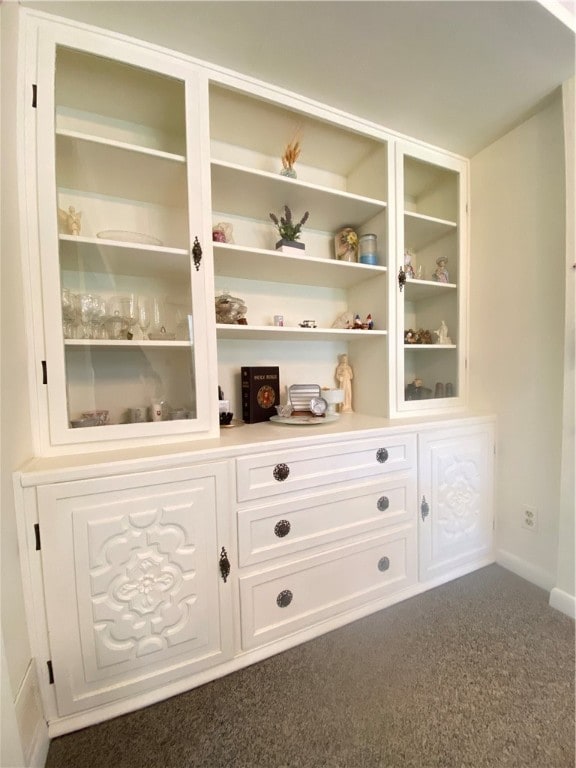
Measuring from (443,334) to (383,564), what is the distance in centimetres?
130

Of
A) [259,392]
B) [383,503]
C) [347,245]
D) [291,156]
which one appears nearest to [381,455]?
[383,503]

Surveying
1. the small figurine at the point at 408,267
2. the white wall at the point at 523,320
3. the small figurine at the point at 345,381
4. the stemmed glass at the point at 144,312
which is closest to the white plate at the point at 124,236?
the stemmed glass at the point at 144,312

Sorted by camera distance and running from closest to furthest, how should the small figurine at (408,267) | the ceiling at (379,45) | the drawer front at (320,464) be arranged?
1. the ceiling at (379,45)
2. the drawer front at (320,464)
3. the small figurine at (408,267)

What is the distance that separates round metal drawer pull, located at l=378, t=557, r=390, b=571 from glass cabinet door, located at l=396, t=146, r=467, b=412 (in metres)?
0.76

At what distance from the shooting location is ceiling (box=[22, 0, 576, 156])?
0.98m

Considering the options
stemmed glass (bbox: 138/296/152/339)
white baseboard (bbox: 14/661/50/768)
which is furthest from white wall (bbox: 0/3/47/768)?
stemmed glass (bbox: 138/296/152/339)

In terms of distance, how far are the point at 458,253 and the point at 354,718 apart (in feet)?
7.03

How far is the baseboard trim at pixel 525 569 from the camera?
58.5 inches

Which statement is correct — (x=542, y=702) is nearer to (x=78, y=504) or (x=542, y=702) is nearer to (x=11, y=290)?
(x=78, y=504)

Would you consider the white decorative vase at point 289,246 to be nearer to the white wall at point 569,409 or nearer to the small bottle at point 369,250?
the small bottle at point 369,250

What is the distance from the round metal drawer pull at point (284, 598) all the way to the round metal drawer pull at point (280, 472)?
45cm

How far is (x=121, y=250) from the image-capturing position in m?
1.13

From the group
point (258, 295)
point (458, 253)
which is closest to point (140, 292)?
point (258, 295)

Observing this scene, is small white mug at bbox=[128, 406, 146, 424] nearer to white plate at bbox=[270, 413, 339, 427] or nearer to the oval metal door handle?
white plate at bbox=[270, 413, 339, 427]
